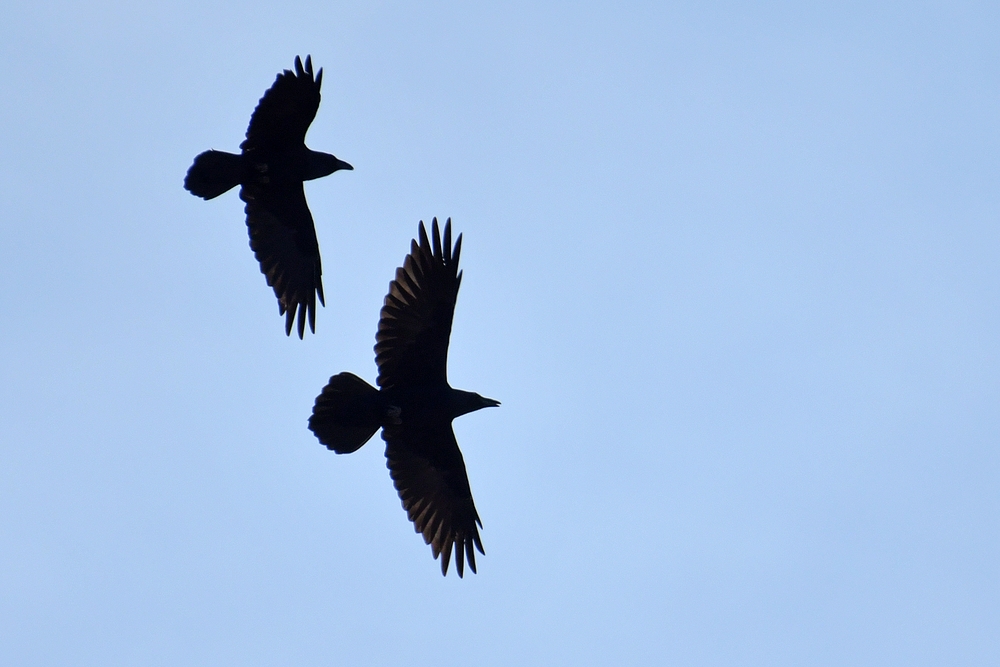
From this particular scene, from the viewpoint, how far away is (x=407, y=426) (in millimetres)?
16281

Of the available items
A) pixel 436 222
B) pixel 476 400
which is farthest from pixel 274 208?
pixel 476 400

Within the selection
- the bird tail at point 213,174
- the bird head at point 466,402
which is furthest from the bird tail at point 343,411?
Answer: the bird tail at point 213,174

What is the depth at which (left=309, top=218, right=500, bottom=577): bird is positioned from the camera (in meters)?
15.6

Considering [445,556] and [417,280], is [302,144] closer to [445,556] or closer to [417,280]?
[417,280]

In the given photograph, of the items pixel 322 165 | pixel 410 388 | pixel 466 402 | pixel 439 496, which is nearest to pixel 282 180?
pixel 322 165

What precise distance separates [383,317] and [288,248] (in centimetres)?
211

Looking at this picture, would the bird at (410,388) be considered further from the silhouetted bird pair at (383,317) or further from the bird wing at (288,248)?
the bird wing at (288,248)

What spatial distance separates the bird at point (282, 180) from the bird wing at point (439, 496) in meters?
2.08

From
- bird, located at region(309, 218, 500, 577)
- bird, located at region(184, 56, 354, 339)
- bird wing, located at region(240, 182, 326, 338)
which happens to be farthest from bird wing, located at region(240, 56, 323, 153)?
bird, located at region(309, 218, 500, 577)

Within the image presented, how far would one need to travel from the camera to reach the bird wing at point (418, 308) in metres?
15.8

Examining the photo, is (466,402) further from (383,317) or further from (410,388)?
(383,317)

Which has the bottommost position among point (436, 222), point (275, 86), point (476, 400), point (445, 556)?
point (445, 556)

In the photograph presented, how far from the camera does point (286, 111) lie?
A: 16.5 metres

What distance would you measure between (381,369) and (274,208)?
8.70ft
